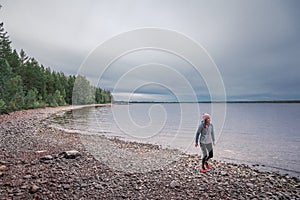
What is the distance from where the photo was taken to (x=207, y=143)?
884 centimetres

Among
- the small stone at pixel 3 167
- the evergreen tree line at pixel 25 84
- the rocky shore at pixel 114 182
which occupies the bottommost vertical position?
the rocky shore at pixel 114 182

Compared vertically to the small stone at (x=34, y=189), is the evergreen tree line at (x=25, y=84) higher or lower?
higher

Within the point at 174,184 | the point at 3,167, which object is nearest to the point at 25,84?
the point at 3,167

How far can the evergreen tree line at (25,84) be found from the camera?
4075 cm

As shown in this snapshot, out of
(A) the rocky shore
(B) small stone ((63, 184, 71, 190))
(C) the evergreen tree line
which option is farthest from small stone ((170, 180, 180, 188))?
(C) the evergreen tree line

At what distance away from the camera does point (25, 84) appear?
6322 cm

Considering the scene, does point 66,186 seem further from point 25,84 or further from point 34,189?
point 25,84

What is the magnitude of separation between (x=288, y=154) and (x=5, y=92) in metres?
49.5

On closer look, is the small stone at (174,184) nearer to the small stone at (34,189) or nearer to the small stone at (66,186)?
the small stone at (66,186)

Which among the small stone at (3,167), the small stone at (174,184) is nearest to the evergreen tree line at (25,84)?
the small stone at (3,167)

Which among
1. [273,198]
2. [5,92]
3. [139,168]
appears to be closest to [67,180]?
[139,168]

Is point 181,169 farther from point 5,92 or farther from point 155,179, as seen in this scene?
point 5,92

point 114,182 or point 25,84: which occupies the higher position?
point 25,84

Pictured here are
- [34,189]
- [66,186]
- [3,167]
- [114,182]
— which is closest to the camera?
[34,189]
